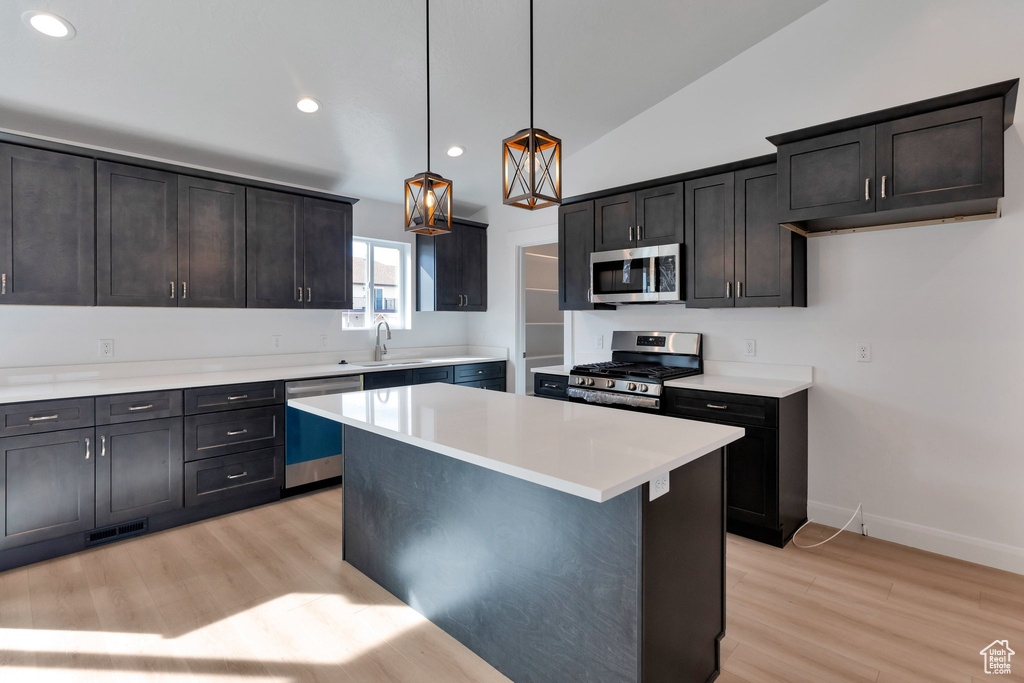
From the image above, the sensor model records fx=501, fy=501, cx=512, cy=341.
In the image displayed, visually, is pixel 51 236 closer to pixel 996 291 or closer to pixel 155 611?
pixel 155 611

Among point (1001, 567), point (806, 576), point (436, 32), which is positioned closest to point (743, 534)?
point (806, 576)

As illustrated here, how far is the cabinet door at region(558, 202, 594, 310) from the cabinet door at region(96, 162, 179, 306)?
2.82m

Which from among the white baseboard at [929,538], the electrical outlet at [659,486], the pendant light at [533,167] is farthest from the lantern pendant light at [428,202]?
the white baseboard at [929,538]

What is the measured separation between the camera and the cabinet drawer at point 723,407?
2.86 m

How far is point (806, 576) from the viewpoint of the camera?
2531mm

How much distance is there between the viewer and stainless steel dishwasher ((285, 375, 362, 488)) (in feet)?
12.0

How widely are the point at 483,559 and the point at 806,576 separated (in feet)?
5.70

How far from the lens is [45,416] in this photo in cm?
271

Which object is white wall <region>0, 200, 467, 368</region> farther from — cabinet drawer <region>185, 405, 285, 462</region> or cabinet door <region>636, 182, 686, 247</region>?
cabinet door <region>636, 182, 686, 247</region>

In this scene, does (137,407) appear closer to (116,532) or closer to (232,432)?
(232,432)

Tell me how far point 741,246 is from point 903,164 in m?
0.94

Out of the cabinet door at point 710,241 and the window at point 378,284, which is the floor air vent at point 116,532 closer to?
the window at point 378,284

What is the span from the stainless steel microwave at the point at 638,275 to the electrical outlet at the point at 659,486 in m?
2.20

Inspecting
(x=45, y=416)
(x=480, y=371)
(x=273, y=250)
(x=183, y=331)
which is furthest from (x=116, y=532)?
(x=480, y=371)
